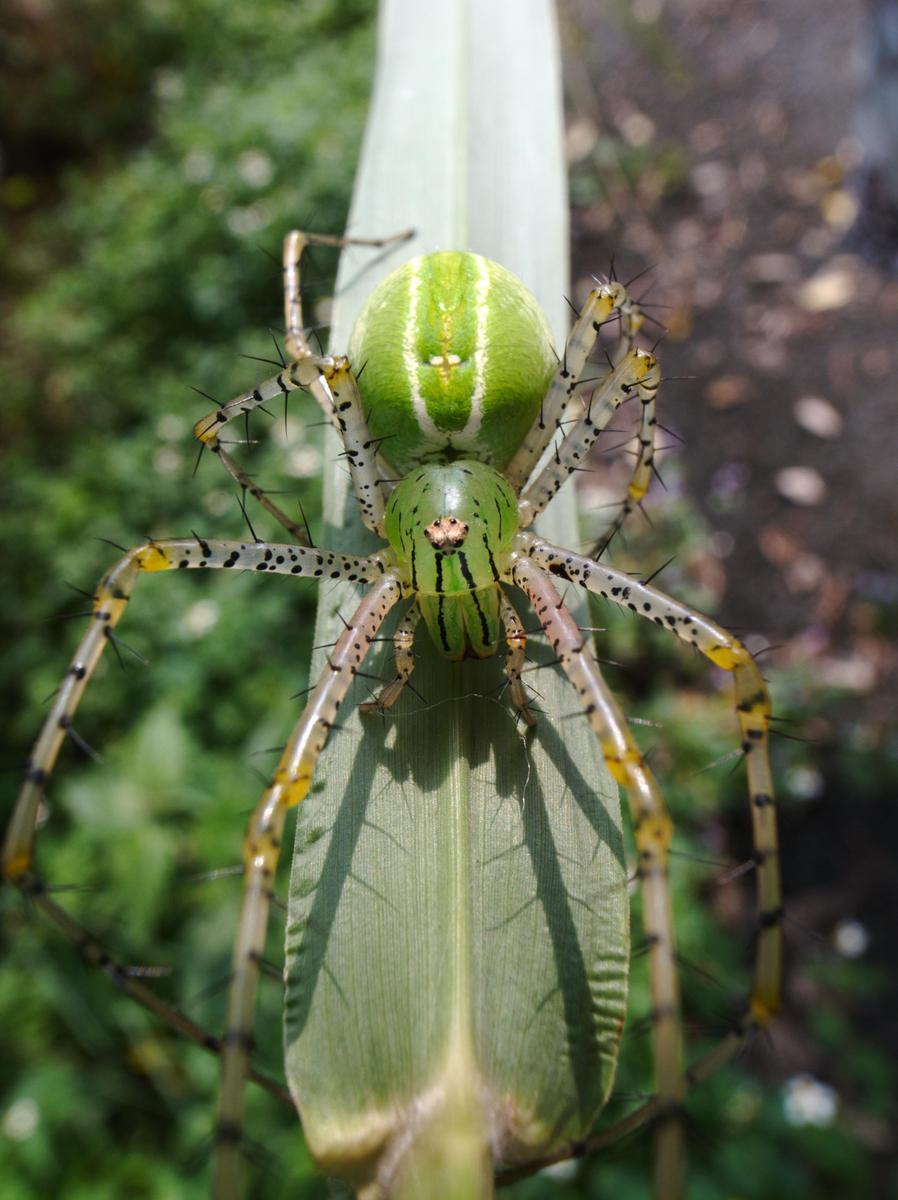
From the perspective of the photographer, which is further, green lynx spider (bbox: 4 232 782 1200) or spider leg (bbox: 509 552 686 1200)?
green lynx spider (bbox: 4 232 782 1200)

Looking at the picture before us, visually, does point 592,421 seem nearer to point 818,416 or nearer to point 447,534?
point 447,534

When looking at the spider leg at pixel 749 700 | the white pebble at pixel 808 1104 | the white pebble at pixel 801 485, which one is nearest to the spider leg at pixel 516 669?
the spider leg at pixel 749 700

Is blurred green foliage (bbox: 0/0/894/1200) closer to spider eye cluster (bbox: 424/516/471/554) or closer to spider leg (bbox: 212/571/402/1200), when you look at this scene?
spider leg (bbox: 212/571/402/1200)

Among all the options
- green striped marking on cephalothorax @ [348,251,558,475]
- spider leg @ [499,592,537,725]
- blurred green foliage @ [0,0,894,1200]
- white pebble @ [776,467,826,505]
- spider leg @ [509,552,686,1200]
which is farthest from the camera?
white pebble @ [776,467,826,505]

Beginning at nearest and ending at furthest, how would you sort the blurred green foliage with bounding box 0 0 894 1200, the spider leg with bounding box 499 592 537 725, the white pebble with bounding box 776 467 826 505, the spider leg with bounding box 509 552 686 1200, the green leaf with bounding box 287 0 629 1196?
the spider leg with bounding box 509 552 686 1200, the green leaf with bounding box 287 0 629 1196, the spider leg with bounding box 499 592 537 725, the blurred green foliage with bounding box 0 0 894 1200, the white pebble with bounding box 776 467 826 505

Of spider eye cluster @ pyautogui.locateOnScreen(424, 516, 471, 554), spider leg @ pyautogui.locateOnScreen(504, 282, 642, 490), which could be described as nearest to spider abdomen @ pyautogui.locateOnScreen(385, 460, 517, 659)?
spider eye cluster @ pyautogui.locateOnScreen(424, 516, 471, 554)

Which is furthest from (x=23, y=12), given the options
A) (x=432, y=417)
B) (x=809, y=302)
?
(x=432, y=417)

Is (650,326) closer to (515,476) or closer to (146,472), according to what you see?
(146,472)
